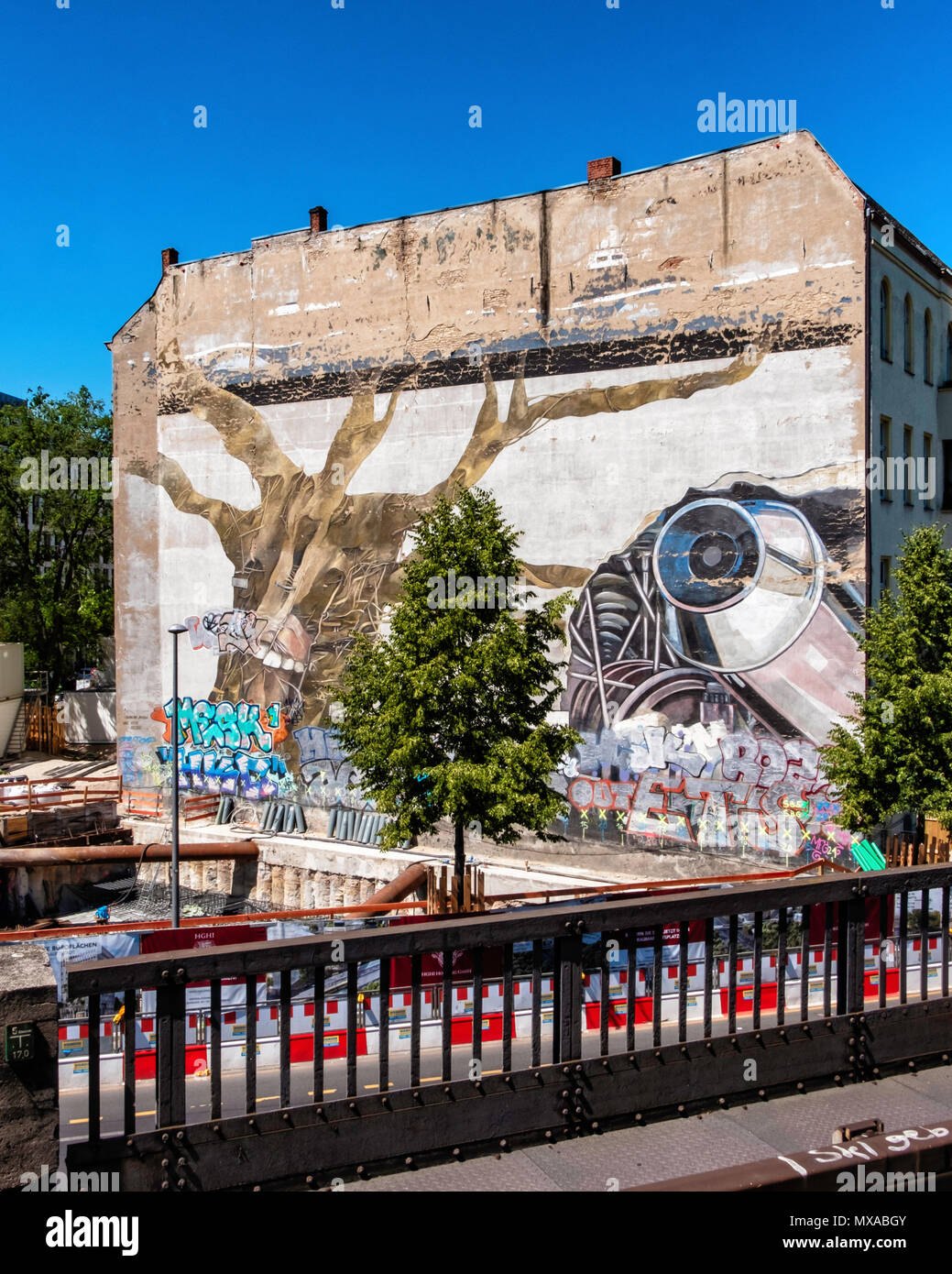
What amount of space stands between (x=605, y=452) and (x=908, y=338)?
6.94m

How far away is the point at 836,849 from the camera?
2145 centimetres

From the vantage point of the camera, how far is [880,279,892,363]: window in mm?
22031

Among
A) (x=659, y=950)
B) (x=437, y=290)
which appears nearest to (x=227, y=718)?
(x=437, y=290)

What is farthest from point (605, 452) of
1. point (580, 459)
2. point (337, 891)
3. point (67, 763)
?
point (67, 763)

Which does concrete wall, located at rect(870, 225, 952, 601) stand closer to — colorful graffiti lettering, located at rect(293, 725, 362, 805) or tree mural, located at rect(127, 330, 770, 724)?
tree mural, located at rect(127, 330, 770, 724)

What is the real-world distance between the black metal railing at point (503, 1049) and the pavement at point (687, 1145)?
0.31 feet

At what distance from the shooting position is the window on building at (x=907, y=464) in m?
22.8

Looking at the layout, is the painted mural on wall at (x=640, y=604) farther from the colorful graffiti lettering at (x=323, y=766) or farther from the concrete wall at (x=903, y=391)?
the concrete wall at (x=903, y=391)

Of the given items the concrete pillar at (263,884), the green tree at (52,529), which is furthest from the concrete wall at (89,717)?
the concrete pillar at (263,884)

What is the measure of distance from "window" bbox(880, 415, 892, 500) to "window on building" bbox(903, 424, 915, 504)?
58 centimetres

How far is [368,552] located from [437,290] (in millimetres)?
6749

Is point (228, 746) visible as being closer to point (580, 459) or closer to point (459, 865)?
point (459, 865)

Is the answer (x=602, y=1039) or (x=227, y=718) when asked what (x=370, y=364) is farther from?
(x=602, y=1039)
